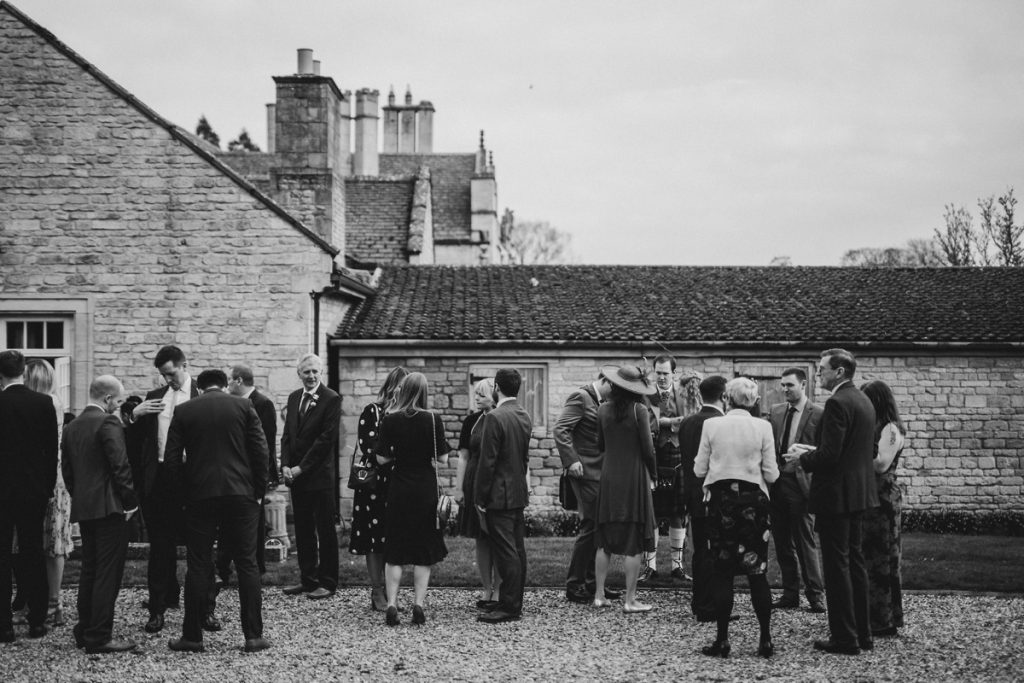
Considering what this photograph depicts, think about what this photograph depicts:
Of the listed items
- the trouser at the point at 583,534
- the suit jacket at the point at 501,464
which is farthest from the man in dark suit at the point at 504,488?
the trouser at the point at 583,534

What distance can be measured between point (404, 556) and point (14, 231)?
9.69 m

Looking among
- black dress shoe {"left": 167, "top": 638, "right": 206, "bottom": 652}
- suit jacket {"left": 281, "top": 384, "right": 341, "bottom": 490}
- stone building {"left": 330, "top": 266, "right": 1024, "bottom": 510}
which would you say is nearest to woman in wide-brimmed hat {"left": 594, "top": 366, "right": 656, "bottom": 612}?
suit jacket {"left": 281, "top": 384, "right": 341, "bottom": 490}

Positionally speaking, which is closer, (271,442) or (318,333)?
(271,442)

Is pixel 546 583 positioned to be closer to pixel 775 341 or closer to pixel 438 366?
pixel 438 366

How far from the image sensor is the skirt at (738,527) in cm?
680

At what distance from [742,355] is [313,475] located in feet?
31.0

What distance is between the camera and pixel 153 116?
14180 mm

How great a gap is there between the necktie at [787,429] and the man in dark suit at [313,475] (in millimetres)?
4096

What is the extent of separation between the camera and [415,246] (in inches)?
928

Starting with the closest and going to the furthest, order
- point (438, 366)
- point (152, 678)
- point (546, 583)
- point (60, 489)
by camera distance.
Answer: point (152, 678) → point (60, 489) → point (546, 583) → point (438, 366)

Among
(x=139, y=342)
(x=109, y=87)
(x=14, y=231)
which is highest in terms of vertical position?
(x=109, y=87)

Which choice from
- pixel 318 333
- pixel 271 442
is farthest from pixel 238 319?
pixel 271 442

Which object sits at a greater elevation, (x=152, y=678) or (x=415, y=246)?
(x=415, y=246)

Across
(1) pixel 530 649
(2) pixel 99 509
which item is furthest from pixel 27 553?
(1) pixel 530 649
